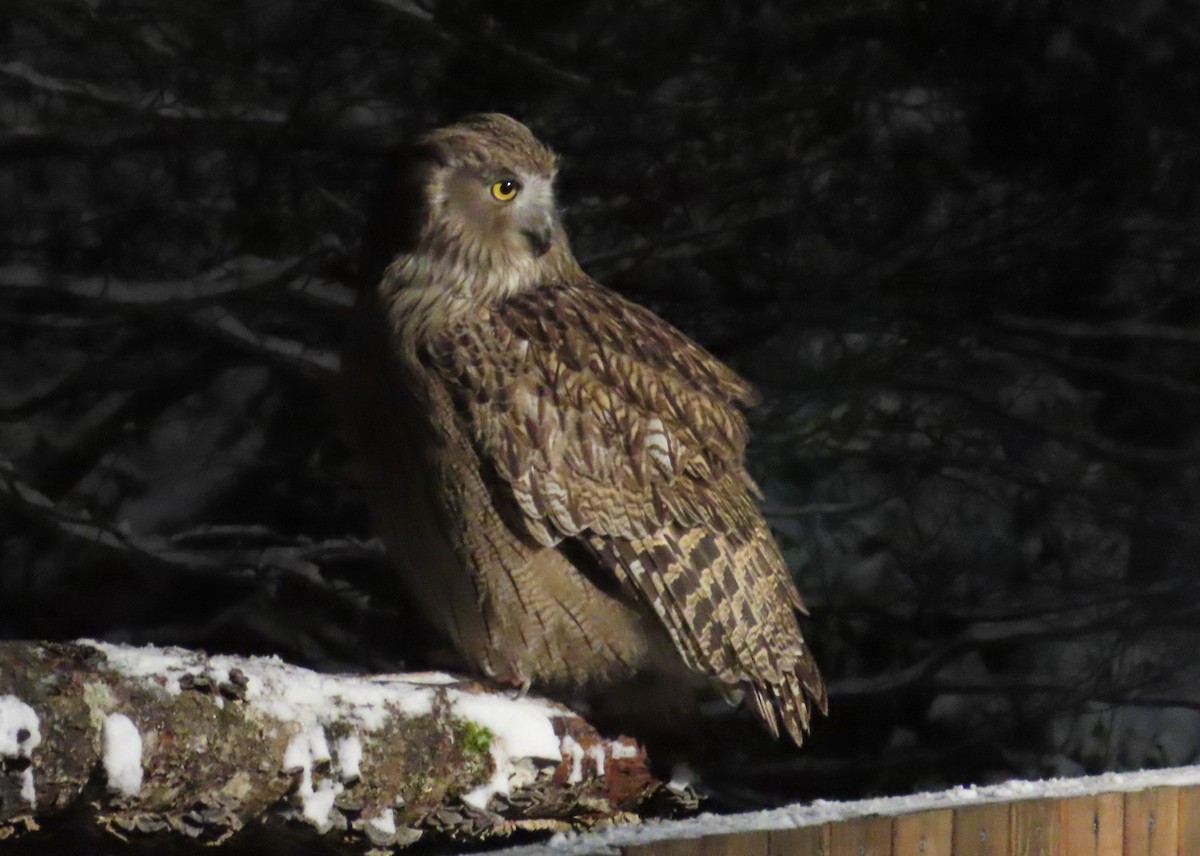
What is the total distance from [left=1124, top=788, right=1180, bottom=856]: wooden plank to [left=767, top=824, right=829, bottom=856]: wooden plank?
13.7 inches

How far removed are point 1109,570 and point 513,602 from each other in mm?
1643

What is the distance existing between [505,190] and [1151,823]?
0.97 meters

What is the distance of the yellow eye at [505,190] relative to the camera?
1.75 meters

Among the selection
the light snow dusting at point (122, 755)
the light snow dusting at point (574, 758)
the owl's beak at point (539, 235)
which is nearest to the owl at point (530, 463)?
the owl's beak at point (539, 235)

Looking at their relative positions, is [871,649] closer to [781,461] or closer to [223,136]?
[781,461]

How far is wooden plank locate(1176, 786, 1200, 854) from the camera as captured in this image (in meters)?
1.50

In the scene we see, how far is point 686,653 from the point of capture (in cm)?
175

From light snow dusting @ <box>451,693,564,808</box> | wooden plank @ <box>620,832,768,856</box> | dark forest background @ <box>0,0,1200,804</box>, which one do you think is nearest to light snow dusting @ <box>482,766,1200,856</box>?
wooden plank @ <box>620,832,768,856</box>

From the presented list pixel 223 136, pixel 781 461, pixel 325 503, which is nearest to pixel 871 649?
pixel 781 461

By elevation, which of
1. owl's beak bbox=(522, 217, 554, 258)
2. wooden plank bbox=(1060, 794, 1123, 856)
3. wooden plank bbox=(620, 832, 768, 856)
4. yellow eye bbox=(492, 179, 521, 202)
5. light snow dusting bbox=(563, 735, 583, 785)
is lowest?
wooden plank bbox=(620, 832, 768, 856)

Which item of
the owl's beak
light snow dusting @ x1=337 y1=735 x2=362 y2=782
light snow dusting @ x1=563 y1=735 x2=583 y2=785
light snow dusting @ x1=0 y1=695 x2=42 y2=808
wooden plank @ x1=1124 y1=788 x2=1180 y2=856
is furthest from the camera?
the owl's beak

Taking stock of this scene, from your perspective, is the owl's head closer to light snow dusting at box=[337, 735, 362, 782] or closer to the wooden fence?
light snow dusting at box=[337, 735, 362, 782]

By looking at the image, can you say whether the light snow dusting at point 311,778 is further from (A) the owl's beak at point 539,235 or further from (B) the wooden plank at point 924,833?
(A) the owl's beak at point 539,235

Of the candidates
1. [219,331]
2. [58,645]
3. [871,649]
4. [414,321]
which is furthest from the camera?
[871,649]
